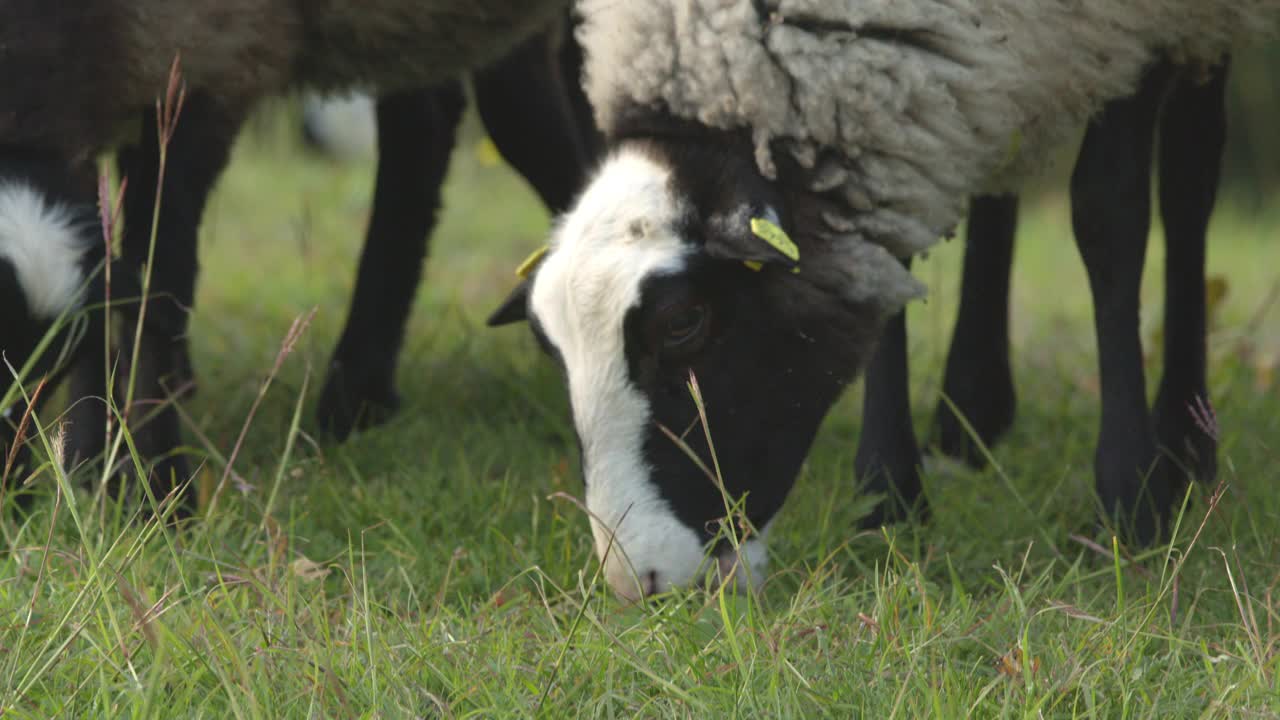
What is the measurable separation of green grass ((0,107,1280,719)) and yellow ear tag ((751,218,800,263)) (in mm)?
552

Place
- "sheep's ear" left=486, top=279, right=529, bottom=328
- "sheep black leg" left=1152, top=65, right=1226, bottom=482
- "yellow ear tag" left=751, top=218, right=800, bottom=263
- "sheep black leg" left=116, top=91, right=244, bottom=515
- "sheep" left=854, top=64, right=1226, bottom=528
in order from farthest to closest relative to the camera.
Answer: "sheep black leg" left=1152, top=65, right=1226, bottom=482 < "sheep black leg" left=116, top=91, right=244, bottom=515 < "sheep" left=854, top=64, right=1226, bottom=528 < "sheep's ear" left=486, top=279, right=529, bottom=328 < "yellow ear tag" left=751, top=218, right=800, bottom=263

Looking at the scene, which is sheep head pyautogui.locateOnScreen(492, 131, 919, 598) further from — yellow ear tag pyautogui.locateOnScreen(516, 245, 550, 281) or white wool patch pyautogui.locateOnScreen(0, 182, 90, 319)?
white wool patch pyautogui.locateOnScreen(0, 182, 90, 319)

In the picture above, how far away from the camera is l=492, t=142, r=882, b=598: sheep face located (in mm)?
2598

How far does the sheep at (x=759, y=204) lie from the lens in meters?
2.62

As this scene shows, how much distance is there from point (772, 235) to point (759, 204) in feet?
0.31

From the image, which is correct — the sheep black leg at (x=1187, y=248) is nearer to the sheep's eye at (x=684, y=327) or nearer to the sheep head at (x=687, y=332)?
the sheep head at (x=687, y=332)

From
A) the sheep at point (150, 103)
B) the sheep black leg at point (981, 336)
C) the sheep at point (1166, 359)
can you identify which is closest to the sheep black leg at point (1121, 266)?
the sheep at point (1166, 359)

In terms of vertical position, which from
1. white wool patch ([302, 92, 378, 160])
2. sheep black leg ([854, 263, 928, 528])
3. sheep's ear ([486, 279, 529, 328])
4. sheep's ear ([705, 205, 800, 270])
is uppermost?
sheep's ear ([705, 205, 800, 270])

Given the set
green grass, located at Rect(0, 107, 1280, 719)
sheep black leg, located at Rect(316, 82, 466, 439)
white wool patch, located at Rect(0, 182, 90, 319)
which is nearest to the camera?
green grass, located at Rect(0, 107, 1280, 719)

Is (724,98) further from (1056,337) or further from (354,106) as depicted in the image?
(354,106)

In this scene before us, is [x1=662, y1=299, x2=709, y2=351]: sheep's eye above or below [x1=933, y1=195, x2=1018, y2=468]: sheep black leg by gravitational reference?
above

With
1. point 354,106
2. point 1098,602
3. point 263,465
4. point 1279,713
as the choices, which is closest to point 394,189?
point 263,465

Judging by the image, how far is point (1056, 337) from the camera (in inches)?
235

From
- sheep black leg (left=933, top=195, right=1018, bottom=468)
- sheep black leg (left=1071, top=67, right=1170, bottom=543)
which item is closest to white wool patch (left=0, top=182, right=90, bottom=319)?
sheep black leg (left=1071, top=67, right=1170, bottom=543)
